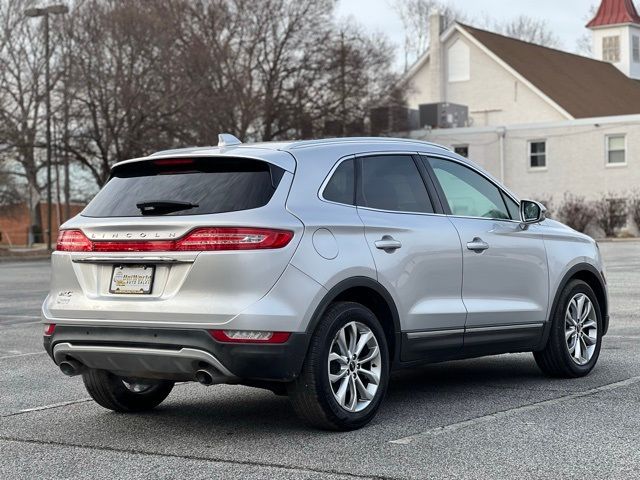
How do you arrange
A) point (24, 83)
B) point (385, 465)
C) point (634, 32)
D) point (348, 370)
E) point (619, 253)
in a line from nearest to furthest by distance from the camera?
point (385, 465)
point (348, 370)
point (619, 253)
point (24, 83)
point (634, 32)

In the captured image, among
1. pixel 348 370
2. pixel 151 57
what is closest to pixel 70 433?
pixel 348 370

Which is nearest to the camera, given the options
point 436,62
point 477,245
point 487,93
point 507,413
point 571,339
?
point 507,413

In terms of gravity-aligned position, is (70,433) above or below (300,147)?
below

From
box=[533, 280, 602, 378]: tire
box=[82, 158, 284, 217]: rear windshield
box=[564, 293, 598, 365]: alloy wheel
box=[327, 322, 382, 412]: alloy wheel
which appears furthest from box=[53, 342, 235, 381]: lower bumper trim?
box=[564, 293, 598, 365]: alloy wheel

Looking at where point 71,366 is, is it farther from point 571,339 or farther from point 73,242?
point 571,339

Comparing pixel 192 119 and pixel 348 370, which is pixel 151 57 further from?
pixel 348 370

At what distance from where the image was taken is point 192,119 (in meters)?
47.4

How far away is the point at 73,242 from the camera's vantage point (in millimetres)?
7035

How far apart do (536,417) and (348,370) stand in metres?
1.28

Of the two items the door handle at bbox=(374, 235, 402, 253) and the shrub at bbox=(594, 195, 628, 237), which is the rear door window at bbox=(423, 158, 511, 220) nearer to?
the door handle at bbox=(374, 235, 402, 253)

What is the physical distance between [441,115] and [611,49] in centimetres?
1853

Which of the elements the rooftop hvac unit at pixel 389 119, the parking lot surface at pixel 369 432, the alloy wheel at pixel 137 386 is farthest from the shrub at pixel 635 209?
the alloy wheel at pixel 137 386

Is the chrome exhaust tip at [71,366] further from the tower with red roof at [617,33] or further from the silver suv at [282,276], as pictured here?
the tower with red roof at [617,33]

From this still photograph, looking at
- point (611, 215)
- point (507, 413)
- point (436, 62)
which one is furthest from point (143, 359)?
point (436, 62)
